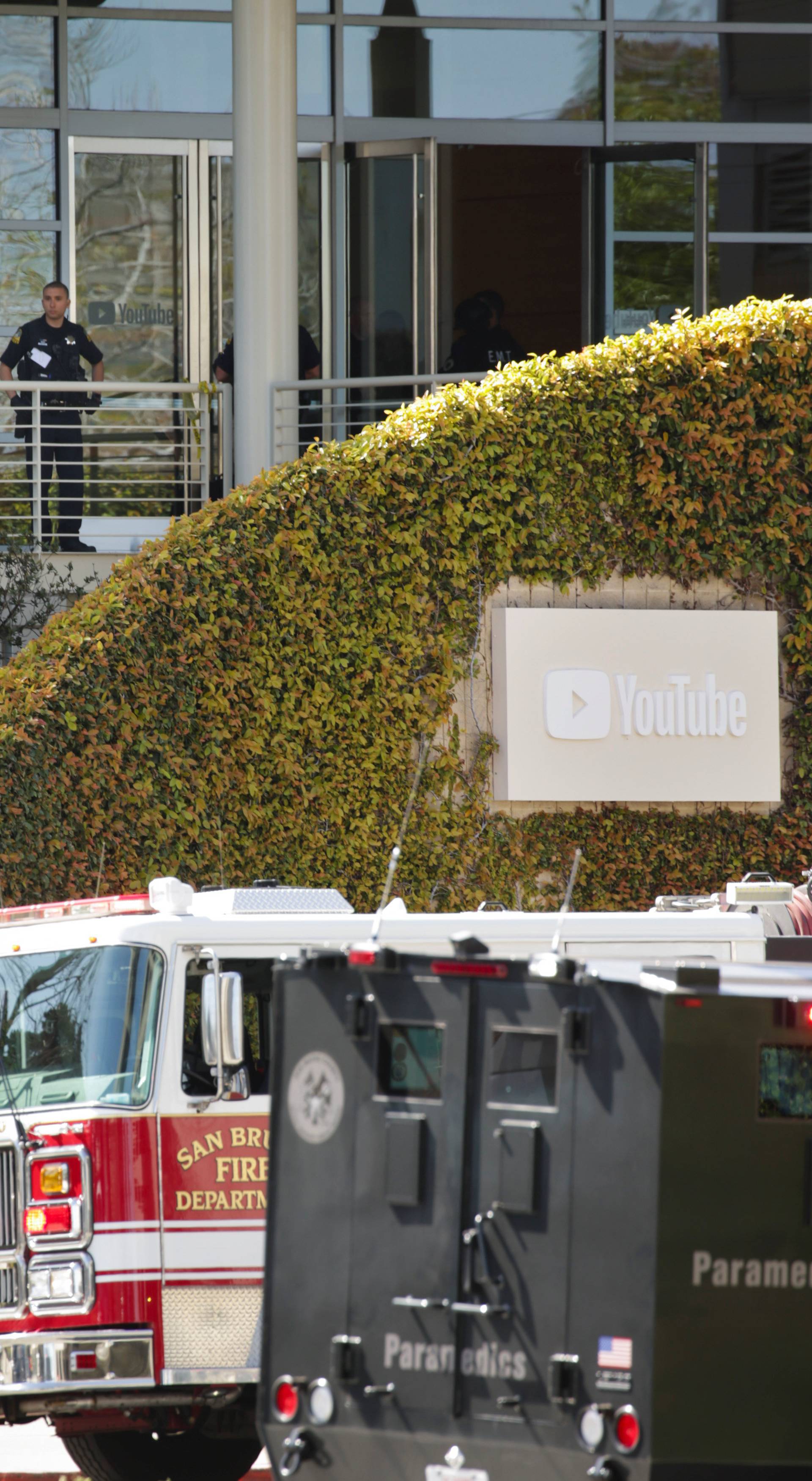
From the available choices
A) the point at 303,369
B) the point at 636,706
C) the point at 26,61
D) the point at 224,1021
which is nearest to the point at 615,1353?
the point at 224,1021

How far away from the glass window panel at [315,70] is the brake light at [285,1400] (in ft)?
44.6

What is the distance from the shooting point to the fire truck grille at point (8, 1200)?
696cm

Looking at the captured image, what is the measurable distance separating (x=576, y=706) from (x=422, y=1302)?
23.0 ft

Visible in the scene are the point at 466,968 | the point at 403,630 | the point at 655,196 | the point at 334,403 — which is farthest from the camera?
the point at 655,196

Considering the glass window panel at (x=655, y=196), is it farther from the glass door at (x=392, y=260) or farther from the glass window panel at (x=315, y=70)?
the glass window panel at (x=315, y=70)

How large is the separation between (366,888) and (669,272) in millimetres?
7792

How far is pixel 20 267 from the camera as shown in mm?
16922

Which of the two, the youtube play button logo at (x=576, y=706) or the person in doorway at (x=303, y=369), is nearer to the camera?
the youtube play button logo at (x=576, y=706)

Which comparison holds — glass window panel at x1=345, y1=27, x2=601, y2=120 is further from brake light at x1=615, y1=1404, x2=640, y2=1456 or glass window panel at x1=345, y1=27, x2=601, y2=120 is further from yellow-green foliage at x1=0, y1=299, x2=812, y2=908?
brake light at x1=615, y1=1404, x2=640, y2=1456

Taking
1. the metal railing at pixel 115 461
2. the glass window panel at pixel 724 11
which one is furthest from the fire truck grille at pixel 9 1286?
the glass window panel at pixel 724 11

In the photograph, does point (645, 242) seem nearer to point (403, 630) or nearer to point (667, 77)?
point (667, 77)

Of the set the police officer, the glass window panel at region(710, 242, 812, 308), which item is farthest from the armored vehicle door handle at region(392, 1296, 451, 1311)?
the glass window panel at region(710, 242, 812, 308)

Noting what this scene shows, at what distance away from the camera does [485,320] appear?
53.8 ft

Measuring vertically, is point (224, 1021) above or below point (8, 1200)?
above
